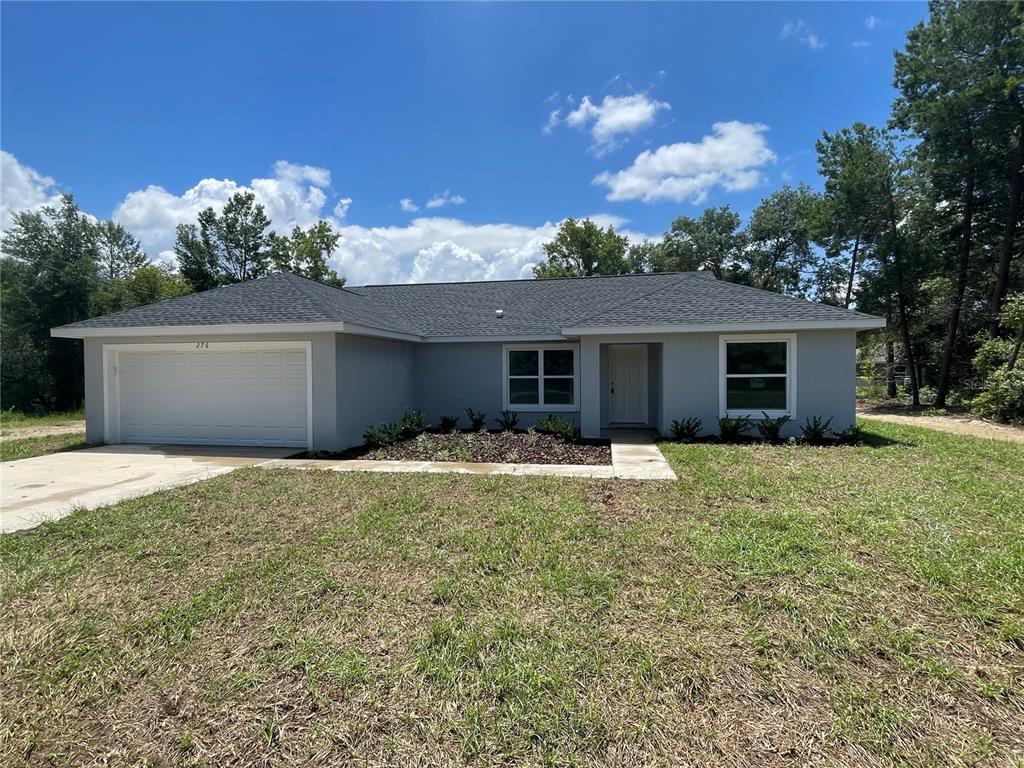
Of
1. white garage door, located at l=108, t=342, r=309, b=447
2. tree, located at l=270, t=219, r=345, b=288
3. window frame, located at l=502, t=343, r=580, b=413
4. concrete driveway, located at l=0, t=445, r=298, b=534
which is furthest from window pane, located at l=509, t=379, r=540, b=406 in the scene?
tree, located at l=270, t=219, r=345, b=288

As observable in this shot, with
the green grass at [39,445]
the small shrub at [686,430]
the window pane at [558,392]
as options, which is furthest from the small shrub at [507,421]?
the green grass at [39,445]

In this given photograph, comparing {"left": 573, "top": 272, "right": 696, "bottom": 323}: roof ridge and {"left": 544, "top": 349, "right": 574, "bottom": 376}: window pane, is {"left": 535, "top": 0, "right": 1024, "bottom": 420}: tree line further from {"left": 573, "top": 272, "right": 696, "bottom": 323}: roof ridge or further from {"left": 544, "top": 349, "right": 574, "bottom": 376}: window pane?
{"left": 544, "top": 349, "right": 574, "bottom": 376}: window pane

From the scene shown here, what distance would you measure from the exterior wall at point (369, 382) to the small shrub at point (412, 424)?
44 centimetres

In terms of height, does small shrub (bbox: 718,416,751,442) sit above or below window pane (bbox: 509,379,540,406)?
below

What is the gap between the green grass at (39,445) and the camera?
31.5 feet

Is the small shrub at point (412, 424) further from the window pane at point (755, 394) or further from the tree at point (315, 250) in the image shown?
the tree at point (315, 250)

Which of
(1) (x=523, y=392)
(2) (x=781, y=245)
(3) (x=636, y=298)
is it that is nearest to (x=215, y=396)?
(1) (x=523, y=392)

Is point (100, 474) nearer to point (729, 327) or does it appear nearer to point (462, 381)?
point (462, 381)

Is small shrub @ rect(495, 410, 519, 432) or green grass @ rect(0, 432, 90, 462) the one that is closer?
green grass @ rect(0, 432, 90, 462)

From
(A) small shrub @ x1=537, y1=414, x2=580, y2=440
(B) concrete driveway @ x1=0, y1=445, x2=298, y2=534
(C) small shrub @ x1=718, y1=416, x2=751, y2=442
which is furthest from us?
(A) small shrub @ x1=537, y1=414, x2=580, y2=440

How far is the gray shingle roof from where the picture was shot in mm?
10070

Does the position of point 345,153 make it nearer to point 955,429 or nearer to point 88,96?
point 88,96

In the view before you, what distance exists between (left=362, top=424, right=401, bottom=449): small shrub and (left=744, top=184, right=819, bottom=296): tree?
30.7m

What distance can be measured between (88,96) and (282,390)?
27.9 feet
